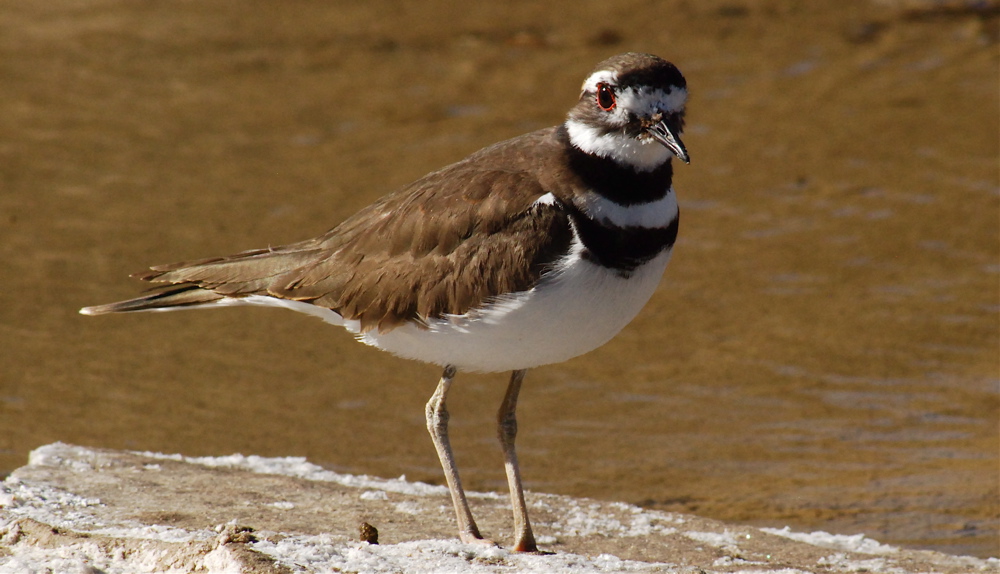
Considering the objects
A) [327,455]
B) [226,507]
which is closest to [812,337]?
[327,455]

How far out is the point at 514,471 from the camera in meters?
5.68

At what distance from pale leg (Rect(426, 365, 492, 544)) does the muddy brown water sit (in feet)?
5.43

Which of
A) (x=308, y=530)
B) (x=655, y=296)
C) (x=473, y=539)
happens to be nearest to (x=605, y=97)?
(x=473, y=539)

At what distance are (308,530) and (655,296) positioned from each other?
15.6ft

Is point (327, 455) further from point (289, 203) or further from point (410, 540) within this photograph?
point (289, 203)

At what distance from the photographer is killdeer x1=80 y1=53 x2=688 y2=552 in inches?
199

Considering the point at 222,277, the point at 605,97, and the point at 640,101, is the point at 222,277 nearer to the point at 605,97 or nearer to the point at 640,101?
the point at 605,97

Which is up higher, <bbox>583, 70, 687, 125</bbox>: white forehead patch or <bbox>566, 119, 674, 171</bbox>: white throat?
<bbox>583, 70, 687, 125</bbox>: white forehead patch

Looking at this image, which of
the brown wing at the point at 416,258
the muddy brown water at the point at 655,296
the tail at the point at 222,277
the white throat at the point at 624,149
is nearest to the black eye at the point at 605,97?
the white throat at the point at 624,149

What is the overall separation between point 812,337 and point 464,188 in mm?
4368

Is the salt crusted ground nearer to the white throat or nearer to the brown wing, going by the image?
the brown wing

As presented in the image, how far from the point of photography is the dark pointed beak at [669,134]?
501cm

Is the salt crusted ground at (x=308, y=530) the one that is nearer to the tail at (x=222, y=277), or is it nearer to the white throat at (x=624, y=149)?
the tail at (x=222, y=277)

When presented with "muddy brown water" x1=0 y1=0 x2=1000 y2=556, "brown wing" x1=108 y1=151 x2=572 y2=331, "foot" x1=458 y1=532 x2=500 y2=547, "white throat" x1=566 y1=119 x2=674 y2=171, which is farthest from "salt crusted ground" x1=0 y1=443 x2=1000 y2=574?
"white throat" x1=566 y1=119 x2=674 y2=171
